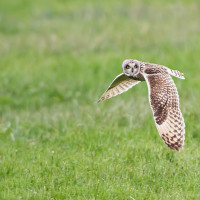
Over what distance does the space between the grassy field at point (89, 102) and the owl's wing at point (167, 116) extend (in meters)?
0.62

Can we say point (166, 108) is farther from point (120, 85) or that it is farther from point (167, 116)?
point (120, 85)

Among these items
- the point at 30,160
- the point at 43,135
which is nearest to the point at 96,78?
the point at 43,135

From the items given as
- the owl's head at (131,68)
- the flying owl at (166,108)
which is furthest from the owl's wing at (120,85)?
the flying owl at (166,108)

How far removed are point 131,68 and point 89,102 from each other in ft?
15.3

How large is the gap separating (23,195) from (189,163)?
6.88 feet

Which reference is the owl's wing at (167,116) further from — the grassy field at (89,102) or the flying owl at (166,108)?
the grassy field at (89,102)

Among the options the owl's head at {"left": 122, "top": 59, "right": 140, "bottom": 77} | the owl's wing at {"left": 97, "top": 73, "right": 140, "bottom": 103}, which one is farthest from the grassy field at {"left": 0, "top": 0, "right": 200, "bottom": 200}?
the owl's head at {"left": 122, "top": 59, "right": 140, "bottom": 77}

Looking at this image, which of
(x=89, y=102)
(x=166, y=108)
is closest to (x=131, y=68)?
(x=166, y=108)

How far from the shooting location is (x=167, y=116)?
559 centimetres

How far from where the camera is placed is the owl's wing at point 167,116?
5543 millimetres

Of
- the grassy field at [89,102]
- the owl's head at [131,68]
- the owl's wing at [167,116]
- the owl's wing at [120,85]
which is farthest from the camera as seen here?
the owl's wing at [120,85]

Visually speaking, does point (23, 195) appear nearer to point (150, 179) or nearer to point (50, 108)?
point (150, 179)

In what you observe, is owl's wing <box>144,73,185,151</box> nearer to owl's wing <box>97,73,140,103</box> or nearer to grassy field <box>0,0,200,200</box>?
grassy field <box>0,0,200,200</box>

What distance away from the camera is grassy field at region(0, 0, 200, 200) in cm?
615
